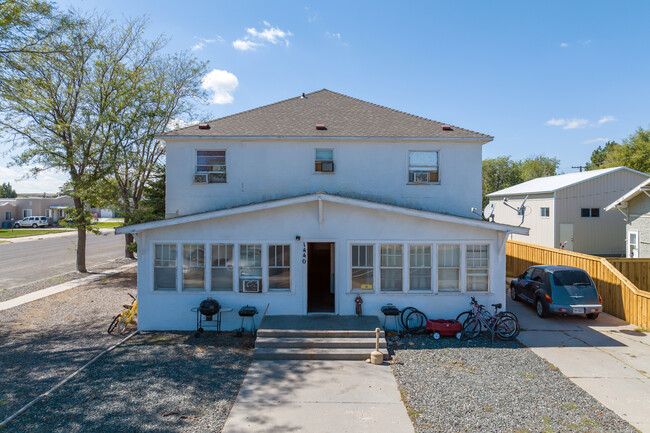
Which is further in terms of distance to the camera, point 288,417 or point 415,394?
point 415,394

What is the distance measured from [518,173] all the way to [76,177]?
5305 centimetres

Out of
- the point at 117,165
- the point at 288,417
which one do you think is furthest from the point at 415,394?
the point at 117,165

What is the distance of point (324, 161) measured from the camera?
12.9m

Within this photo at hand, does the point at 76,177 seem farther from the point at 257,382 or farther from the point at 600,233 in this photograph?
the point at 600,233

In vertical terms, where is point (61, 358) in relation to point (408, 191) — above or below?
below

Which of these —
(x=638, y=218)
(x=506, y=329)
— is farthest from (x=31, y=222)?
(x=638, y=218)

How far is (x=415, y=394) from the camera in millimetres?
6965

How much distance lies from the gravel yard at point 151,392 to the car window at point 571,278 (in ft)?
33.8

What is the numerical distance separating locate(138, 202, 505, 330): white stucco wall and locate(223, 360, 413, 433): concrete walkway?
8.39 feet

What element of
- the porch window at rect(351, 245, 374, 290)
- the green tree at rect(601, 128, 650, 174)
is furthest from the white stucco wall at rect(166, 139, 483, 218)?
the green tree at rect(601, 128, 650, 174)

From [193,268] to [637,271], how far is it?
52.8 feet

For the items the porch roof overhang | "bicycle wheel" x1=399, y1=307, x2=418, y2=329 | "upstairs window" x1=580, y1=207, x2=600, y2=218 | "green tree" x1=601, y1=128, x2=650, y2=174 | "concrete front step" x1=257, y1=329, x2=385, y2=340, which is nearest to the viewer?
"concrete front step" x1=257, y1=329, x2=385, y2=340

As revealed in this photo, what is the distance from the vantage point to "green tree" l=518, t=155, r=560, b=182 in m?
60.3

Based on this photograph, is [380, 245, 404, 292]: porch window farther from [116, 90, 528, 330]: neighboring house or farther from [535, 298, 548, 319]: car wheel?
[535, 298, 548, 319]: car wheel
